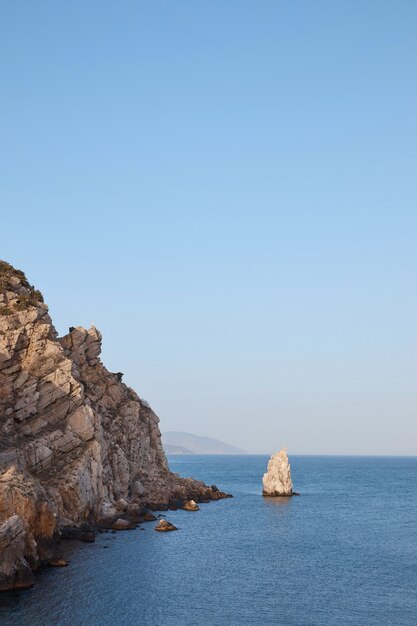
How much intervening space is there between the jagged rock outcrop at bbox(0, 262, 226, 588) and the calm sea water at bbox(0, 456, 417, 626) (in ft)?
17.8

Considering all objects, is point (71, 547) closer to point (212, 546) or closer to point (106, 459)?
point (212, 546)

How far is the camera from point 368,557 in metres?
81.8

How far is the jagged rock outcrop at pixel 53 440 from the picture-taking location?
232 feet

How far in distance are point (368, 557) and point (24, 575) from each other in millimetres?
42409

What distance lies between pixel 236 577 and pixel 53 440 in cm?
3691

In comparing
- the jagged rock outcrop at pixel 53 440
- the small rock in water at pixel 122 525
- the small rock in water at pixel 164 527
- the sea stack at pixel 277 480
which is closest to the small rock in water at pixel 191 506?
the jagged rock outcrop at pixel 53 440

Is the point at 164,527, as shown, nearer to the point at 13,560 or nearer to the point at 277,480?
the point at 13,560

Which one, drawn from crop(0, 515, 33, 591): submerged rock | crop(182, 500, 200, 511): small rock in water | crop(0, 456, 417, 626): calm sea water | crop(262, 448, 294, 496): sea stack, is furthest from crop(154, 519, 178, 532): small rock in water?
crop(262, 448, 294, 496): sea stack

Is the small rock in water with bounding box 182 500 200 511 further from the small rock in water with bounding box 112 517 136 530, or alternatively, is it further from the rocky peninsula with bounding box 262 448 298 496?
the rocky peninsula with bounding box 262 448 298 496

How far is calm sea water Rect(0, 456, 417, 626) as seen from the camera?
56531mm

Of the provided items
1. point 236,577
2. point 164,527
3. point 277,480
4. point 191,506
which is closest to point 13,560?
point 236,577

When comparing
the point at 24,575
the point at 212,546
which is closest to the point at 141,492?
the point at 212,546

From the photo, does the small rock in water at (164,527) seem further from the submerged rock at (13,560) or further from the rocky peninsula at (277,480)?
the rocky peninsula at (277,480)

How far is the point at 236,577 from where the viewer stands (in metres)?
70.6
